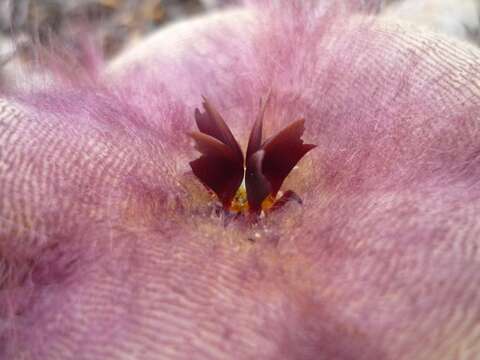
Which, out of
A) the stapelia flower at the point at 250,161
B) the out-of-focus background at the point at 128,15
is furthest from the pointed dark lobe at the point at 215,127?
the out-of-focus background at the point at 128,15

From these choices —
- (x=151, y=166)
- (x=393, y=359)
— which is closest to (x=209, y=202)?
(x=151, y=166)

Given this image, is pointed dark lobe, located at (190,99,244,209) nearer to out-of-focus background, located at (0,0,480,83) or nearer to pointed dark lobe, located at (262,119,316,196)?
pointed dark lobe, located at (262,119,316,196)

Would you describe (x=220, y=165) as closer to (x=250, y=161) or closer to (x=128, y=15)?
(x=250, y=161)

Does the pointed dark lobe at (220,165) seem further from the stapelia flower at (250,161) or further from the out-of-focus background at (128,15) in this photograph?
the out-of-focus background at (128,15)

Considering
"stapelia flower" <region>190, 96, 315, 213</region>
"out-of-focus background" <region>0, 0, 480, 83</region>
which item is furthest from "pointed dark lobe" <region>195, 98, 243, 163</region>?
"out-of-focus background" <region>0, 0, 480, 83</region>

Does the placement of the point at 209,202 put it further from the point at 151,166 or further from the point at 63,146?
the point at 63,146

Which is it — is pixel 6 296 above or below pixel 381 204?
below

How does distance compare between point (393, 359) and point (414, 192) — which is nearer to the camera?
point (393, 359)
